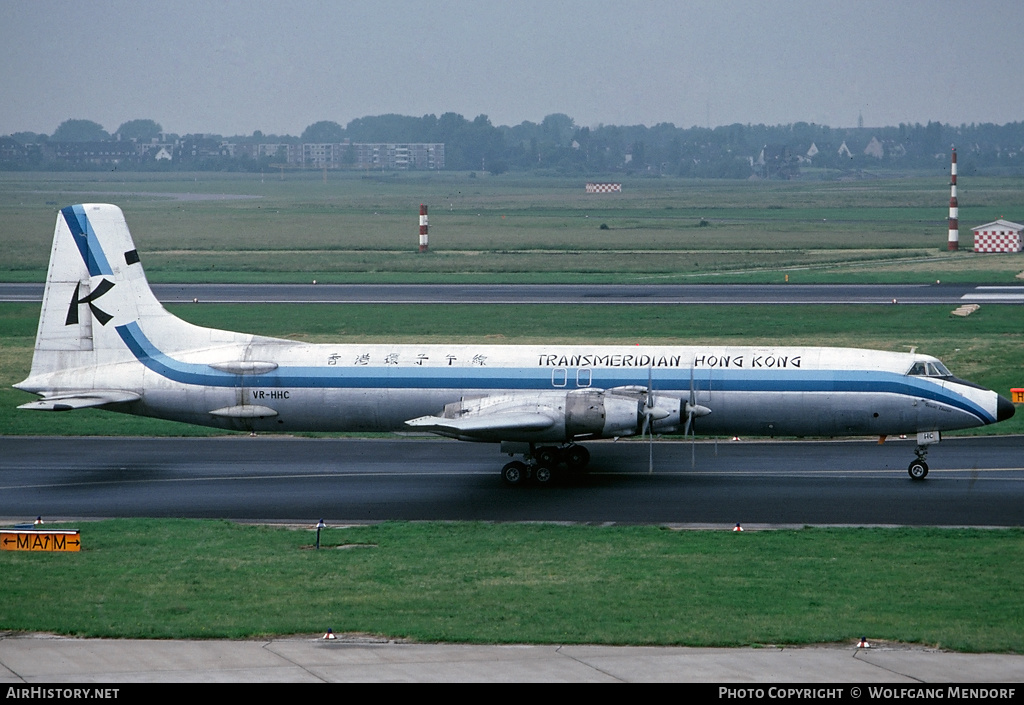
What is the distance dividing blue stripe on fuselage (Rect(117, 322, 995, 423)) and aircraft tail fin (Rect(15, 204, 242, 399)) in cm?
38

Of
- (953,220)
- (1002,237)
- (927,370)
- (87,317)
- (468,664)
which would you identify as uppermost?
(953,220)

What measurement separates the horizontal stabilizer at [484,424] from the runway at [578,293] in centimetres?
3451

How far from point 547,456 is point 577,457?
4.61 feet

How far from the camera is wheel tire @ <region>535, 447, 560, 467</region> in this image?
33.4m

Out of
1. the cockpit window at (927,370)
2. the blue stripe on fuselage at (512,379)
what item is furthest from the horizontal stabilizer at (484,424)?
the cockpit window at (927,370)

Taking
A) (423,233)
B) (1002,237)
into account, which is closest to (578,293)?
(423,233)

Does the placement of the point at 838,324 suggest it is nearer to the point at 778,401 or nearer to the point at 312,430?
the point at 778,401

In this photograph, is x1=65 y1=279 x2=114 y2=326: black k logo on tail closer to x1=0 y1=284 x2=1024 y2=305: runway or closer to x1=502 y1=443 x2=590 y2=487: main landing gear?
x1=502 y1=443 x2=590 y2=487: main landing gear

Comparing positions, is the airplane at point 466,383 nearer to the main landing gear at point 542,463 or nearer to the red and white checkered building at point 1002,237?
the main landing gear at point 542,463

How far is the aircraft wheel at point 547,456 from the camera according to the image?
33406mm

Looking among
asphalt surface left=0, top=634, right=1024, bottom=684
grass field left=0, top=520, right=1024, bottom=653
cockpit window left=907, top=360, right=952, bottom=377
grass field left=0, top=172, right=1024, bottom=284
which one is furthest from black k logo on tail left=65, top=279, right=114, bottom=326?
grass field left=0, top=172, right=1024, bottom=284

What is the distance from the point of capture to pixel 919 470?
3259 cm

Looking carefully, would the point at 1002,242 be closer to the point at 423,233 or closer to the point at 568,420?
the point at 423,233
